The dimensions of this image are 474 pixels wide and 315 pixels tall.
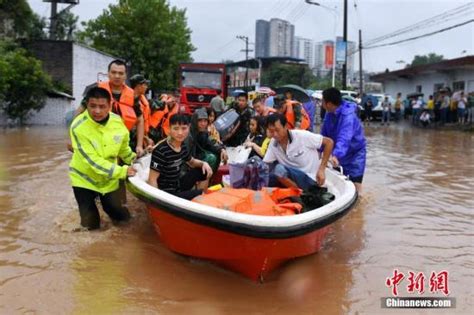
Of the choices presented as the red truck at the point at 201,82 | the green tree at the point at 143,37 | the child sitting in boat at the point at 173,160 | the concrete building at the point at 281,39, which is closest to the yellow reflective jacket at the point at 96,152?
the child sitting in boat at the point at 173,160

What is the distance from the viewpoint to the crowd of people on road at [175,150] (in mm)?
4926

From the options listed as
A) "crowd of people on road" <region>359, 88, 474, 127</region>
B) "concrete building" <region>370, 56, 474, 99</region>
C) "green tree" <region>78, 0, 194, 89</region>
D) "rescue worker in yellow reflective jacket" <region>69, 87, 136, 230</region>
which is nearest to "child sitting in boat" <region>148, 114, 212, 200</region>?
"rescue worker in yellow reflective jacket" <region>69, 87, 136, 230</region>

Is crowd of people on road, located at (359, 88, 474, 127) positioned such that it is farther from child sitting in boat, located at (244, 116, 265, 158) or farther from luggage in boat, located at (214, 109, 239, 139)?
child sitting in boat, located at (244, 116, 265, 158)

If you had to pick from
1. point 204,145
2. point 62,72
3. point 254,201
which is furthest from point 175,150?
point 62,72

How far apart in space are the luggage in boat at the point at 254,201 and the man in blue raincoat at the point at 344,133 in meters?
1.31

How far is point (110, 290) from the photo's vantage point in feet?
13.2

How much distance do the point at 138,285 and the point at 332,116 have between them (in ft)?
9.93

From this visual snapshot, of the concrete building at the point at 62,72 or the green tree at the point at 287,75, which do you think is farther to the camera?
the green tree at the point at 287,75

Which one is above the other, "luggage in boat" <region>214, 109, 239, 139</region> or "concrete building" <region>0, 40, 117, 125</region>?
"concrete building" <region>0, 40, 117, 125</region>

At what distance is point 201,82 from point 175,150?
17.0 m

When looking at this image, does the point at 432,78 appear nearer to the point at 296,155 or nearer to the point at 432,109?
the point at 432,109

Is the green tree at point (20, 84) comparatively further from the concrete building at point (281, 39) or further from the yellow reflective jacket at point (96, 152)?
the concrete building at point (281, 39)

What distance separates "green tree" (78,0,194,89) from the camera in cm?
3228

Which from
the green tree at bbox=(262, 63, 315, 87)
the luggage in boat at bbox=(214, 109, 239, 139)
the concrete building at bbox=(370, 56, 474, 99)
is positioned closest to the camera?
the luggage in boat at bbox=(214, 109, 239, 139)
